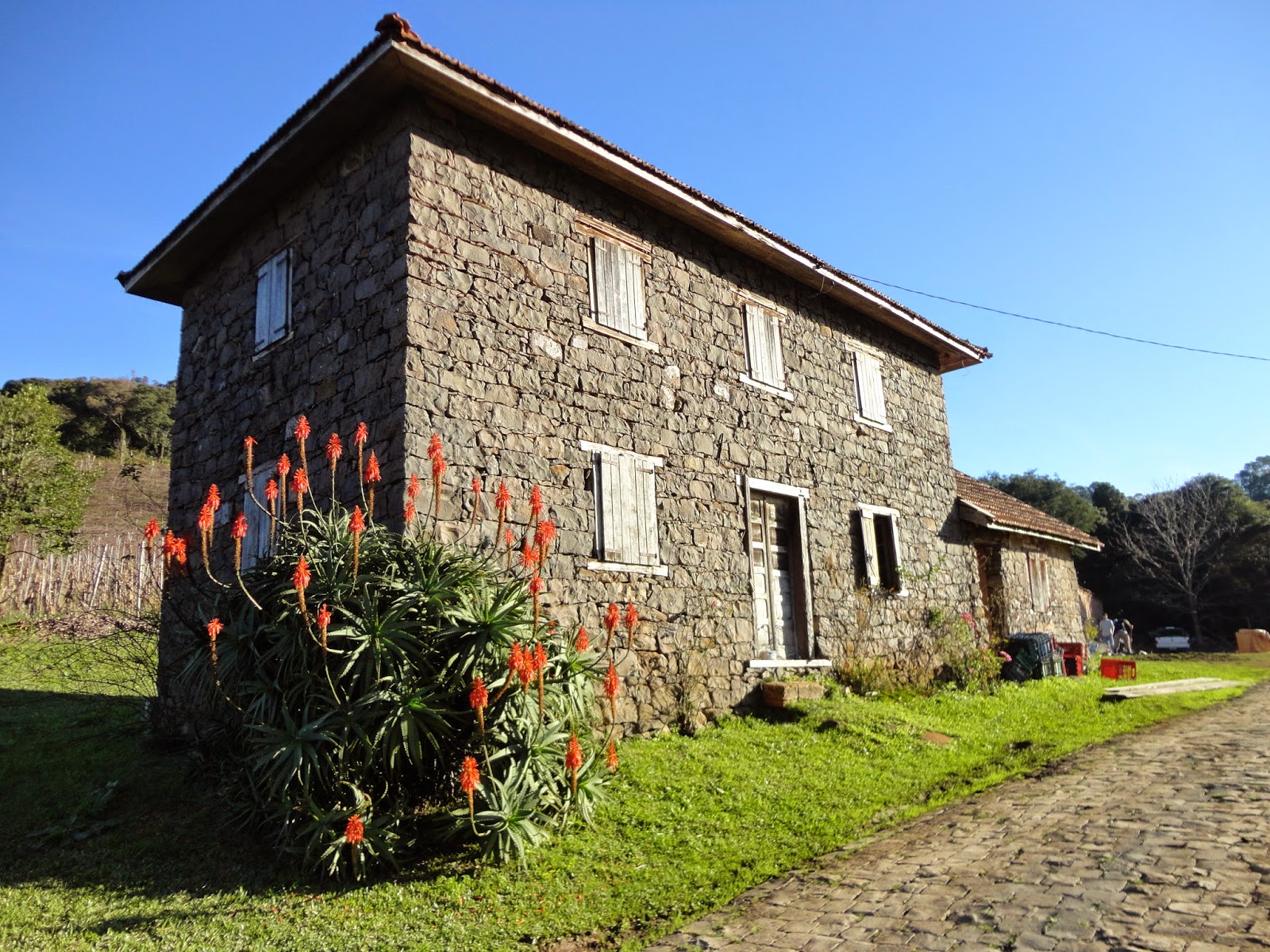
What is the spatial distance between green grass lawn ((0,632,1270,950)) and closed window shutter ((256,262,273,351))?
415 centimetres

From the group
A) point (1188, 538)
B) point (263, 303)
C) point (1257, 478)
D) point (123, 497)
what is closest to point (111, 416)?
point (123, 497)

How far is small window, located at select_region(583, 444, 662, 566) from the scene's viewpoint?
823 cm

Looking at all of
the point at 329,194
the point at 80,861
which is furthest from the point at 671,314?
the point at 80,861

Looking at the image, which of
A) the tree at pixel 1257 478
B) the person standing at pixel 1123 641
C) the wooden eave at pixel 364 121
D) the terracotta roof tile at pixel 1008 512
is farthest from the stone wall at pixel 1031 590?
the tree at pixel 1257 478

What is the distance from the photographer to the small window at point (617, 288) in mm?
8820

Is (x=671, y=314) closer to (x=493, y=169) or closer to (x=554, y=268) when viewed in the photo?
(x=554, y=268)

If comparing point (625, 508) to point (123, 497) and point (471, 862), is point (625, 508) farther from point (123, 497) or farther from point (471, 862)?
point (123, 497)

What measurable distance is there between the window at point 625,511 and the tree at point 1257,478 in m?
58.5

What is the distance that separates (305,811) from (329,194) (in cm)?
605

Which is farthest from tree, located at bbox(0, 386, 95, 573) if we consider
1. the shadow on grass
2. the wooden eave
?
the shadow on grass

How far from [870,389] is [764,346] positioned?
2.57 metres

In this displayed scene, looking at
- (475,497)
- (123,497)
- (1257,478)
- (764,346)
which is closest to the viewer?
(475,497)

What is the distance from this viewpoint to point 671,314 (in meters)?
9.64

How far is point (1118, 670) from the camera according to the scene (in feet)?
46.5
